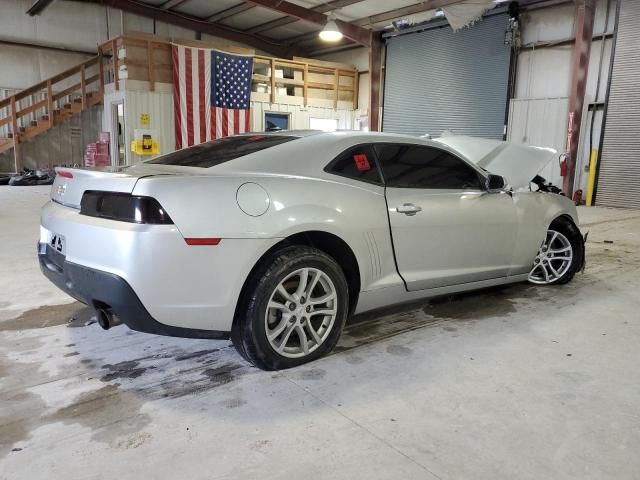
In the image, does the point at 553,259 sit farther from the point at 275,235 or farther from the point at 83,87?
the point at 83,87

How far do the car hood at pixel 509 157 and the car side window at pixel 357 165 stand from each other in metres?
1.07

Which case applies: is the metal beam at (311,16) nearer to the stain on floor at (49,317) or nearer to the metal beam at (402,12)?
the metal beam at (402,12)

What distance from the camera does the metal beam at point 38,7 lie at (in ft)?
46.0

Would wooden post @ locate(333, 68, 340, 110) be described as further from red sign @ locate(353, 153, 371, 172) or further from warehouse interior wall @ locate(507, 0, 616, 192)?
red sign @ locate(353, 153, 371, 172)

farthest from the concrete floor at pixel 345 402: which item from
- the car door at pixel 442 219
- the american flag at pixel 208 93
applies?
the american flag at pixel 208 93

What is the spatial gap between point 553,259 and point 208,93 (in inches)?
428

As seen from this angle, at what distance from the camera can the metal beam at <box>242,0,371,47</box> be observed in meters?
12.2

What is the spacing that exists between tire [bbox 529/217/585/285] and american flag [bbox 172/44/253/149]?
413 inches

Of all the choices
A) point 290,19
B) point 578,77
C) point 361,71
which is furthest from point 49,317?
point 361,71

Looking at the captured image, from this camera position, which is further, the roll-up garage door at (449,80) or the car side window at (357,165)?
the roll-up garage door at (449,80)

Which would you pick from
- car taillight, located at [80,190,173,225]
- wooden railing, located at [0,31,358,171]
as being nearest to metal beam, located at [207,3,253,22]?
wooden railing, located at [0,31,358,171]

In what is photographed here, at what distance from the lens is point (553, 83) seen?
37.2 feet

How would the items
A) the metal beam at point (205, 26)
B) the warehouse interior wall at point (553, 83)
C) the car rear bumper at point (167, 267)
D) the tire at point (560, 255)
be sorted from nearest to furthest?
the car rear bumper at point (167, 267) → the tire at point (560, 255) → the warehouse interior wall at point (553, 83) → the metal beam at point (205, 26)

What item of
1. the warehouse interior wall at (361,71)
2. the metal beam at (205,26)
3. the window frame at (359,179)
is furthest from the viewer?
the warehouse interior wall at (361,71)
